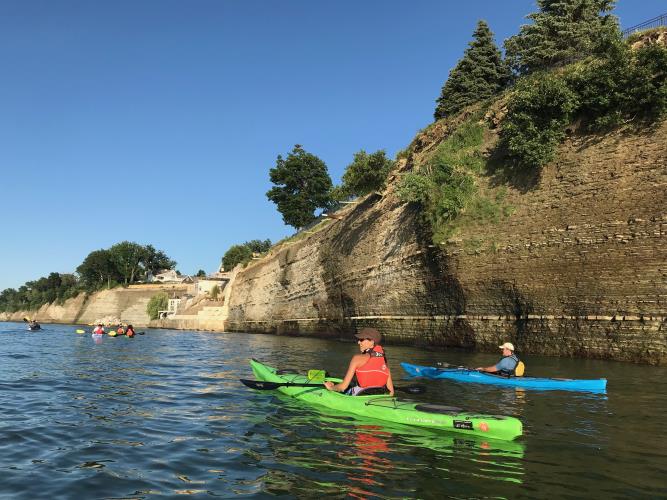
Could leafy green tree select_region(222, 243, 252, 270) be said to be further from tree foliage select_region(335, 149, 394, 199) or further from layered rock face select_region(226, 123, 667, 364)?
layered rock face select_region(226, 123, 667, 364)

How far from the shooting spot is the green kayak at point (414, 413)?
7.50 metres

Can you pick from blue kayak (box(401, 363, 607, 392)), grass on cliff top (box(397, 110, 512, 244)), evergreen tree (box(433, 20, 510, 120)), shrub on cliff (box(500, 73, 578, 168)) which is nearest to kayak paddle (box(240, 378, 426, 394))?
blue kayak (box(401, 363, 607, 392))

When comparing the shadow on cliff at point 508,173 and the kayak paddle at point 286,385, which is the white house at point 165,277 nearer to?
the shadow on cliff at point 508,173

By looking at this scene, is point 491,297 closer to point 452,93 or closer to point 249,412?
point 249,412

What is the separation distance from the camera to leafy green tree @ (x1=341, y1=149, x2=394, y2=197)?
3456 cm

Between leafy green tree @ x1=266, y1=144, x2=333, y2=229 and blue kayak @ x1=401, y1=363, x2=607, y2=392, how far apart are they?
54603 mm

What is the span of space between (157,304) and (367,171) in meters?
62.2

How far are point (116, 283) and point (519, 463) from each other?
108 metres

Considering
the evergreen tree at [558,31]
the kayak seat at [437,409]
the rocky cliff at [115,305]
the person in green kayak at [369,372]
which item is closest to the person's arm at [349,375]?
the person in green kayak at [369,372]

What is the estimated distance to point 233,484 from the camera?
18.6 feet

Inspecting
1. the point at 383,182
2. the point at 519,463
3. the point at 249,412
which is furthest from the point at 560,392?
the point at 383,182

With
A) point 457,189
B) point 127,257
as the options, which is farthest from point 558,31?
point 127,257

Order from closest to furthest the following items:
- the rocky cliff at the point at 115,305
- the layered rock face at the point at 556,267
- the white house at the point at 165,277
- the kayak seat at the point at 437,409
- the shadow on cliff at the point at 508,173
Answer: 1. the kayak seat at the point at 437,409
2. the layered rock face at the point at 556,267
3. the shadow on cliff at the point at 508,173
4. the rocky cliff at the point at 115,305
5. the white house at the point at 165,277

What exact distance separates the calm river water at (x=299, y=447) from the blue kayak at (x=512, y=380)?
32cm
